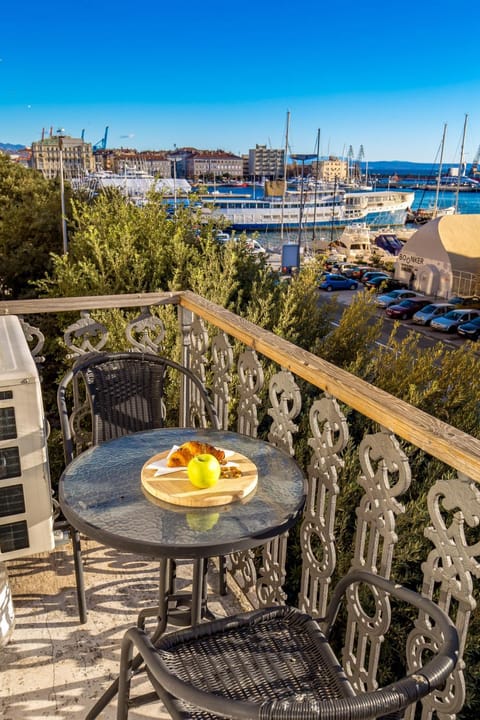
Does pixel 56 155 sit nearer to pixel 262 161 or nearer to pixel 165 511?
pixel 262 161

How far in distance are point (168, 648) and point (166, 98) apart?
283 ft

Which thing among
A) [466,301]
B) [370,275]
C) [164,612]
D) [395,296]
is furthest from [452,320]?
[164,612]

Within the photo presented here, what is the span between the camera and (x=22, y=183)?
19.6m

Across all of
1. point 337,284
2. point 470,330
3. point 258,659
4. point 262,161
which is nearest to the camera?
point 258,659

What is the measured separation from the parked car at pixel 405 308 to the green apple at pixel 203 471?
25.7m

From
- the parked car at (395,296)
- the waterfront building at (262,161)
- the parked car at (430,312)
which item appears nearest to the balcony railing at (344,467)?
the parked car at (430,312)

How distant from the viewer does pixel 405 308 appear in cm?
2611

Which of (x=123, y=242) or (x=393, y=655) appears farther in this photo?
(x=123, y=242)

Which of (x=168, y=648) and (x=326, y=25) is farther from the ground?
(x=326, y=25)

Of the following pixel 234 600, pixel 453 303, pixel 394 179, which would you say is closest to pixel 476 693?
pixel 234 600

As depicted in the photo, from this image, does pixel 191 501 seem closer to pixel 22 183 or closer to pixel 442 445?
pixel 442 445

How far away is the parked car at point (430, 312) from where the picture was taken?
2473 cm

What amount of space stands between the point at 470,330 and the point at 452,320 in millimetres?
1607

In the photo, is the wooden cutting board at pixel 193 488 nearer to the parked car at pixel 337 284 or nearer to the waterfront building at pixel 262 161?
the parked car at pixel 337 284
